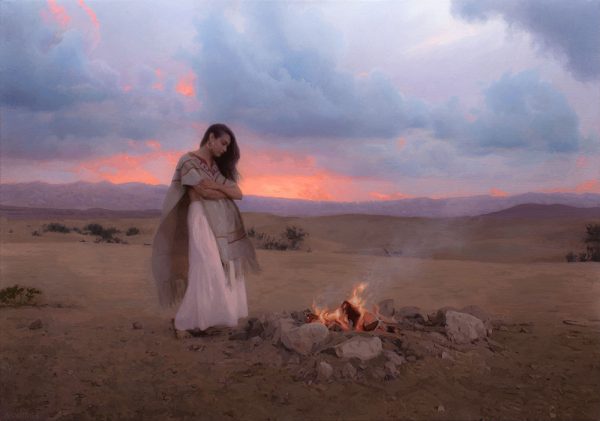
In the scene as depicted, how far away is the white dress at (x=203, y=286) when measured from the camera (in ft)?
18.5

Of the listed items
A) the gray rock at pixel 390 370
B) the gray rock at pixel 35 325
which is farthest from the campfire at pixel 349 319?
the gray rock at pixel 35 325

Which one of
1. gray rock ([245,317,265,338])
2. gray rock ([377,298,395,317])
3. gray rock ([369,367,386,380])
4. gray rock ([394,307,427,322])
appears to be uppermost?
gray rock ([377,298,395,317])

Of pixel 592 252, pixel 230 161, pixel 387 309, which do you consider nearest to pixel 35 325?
pixel 230 161

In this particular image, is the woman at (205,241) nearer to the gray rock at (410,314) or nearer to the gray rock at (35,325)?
the gray rock at (35,325)

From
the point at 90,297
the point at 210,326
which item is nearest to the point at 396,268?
the point at 90,297

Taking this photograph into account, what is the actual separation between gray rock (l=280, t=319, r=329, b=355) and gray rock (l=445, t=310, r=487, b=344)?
4.21 feet

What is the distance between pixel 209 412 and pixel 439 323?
114 inches

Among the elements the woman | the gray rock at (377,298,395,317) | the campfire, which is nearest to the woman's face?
the woman

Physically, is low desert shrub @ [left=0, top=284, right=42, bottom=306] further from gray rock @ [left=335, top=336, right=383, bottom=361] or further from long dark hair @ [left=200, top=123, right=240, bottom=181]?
gray rock @ [left=335, top=336, right=383, bottom=361]

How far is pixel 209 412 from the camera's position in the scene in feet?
13.0

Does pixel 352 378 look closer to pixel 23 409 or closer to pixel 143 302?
pixel 23 409

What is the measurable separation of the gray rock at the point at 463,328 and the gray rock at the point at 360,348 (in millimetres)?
945

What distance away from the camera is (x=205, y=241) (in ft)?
18.7

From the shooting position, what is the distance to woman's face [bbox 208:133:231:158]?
228 inches
